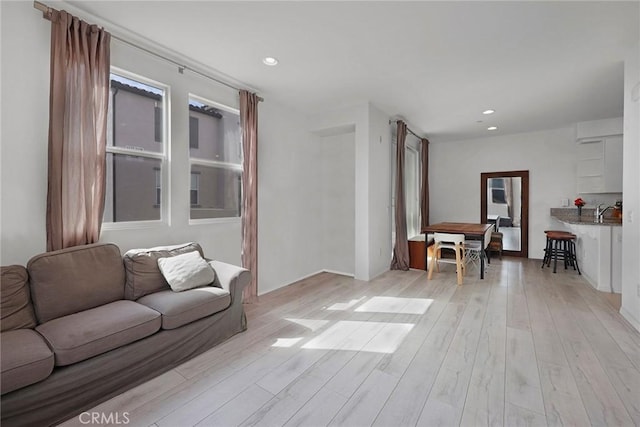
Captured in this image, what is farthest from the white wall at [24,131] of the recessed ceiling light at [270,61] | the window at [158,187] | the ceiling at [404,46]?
the recessed ceiling light at [270,61]

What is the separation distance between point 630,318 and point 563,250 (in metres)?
2.69

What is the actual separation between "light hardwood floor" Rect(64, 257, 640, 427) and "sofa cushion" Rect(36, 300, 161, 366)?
0.34 meters

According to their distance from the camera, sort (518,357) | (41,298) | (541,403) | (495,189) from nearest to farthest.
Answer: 1. (541,403)
2. (41,298)
3. (518,357)
4. (495,189)

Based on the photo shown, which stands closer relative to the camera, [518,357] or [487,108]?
[518,357]

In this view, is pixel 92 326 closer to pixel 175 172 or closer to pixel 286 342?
pixel 286 342

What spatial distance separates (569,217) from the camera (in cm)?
561

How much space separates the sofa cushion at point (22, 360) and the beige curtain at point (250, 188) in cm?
198

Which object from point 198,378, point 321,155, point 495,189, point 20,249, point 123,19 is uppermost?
point 123,19

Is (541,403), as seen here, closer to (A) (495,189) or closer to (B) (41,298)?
(B) (41,298)

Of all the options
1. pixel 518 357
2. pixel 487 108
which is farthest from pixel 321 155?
pixel 518 357

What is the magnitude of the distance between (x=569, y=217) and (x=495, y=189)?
1394 millimetres

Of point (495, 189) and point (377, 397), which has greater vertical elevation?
point (495, 189)

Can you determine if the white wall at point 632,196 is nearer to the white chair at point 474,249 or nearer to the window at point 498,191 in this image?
the white chair at point 474,249

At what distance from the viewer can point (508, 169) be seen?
244 inches
